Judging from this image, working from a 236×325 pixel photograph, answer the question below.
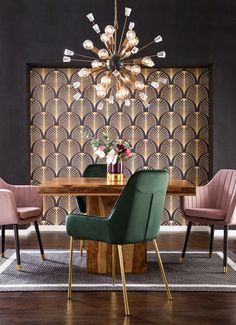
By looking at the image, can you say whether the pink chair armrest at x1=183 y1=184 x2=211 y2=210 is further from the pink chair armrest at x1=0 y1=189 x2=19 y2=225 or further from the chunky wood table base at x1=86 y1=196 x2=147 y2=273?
the pink chair armrest at x1=0 y1=189 x2=19 y2=225

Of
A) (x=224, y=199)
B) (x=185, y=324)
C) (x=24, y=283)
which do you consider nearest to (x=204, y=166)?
(x=224, y=199)

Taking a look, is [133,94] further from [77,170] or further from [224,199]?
[224,199]

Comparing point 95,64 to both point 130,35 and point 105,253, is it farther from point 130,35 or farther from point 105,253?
point 105,253

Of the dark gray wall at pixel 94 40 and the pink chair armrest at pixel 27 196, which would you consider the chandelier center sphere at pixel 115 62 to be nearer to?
the pink chair armrest at pixel 27 196

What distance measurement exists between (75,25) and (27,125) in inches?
50.4

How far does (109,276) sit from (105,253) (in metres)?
0.19

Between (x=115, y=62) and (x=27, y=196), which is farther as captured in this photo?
(x=27, y=196)

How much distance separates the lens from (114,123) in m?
6.77

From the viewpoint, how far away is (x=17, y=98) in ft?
21.3

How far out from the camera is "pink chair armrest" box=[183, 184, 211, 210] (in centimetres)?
490

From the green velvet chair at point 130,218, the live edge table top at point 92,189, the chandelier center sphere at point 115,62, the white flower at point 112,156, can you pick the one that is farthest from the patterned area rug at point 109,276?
the chandelier center sphere at point 115,62

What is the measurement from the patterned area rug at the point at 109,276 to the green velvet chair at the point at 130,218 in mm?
539

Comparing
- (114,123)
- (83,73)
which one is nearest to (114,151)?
(83,73)

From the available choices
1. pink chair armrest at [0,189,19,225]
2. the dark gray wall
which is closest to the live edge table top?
pink chair armrest at [0,189,19,225]
